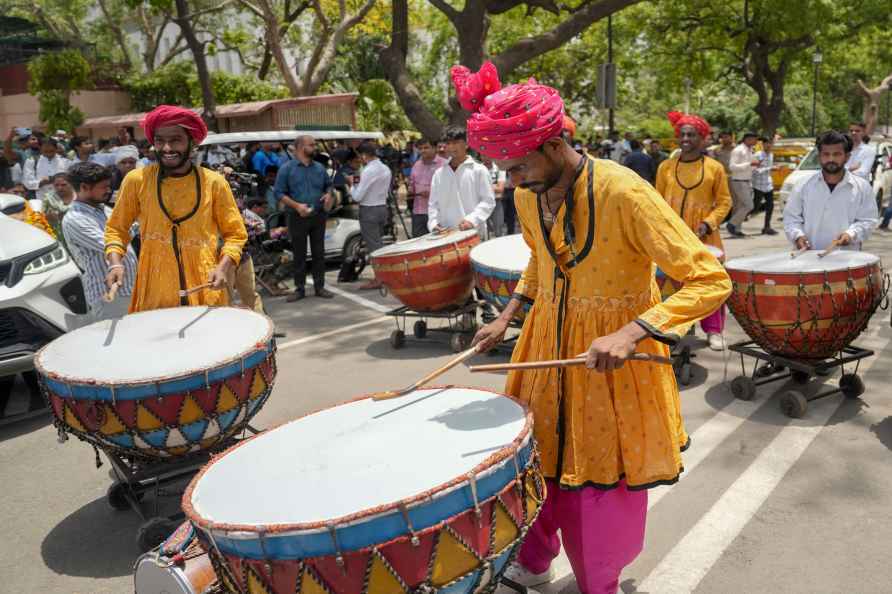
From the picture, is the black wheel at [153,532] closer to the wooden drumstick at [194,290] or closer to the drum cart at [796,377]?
the wooden drumstick at [194,290]

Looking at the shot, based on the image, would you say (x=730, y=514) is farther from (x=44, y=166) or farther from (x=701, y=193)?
(x=44, y=166)

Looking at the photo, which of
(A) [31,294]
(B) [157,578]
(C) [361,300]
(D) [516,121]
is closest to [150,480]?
(B) [157,578]

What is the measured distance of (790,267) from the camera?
477 centimetres

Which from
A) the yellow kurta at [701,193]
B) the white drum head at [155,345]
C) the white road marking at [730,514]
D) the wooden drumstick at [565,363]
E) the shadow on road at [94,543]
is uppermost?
the yellow kurta at [701,193]

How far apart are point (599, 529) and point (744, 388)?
2971 millimetres

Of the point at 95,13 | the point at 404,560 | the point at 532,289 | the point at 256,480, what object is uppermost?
the point at 95,13

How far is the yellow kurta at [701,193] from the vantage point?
6370 mm

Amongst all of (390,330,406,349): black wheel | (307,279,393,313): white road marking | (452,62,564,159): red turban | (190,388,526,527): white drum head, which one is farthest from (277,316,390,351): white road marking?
(452,62,564,159): red turban

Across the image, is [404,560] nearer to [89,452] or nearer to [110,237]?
[110,237]

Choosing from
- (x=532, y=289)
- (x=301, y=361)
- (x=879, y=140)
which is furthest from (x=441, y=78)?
(x=532, y=289)

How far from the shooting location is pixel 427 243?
264 inches

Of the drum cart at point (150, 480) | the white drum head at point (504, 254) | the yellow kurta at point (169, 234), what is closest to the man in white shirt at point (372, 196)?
the white drum head at point (504, 254)

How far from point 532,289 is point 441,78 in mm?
41593

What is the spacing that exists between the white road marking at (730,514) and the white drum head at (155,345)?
81.2 inches
